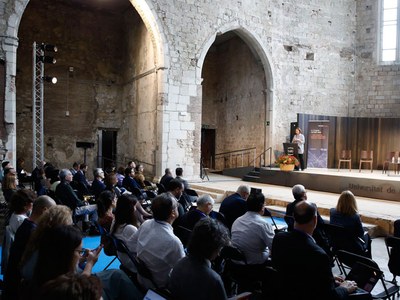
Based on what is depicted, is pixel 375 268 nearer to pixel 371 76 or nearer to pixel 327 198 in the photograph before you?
pixel 327 198

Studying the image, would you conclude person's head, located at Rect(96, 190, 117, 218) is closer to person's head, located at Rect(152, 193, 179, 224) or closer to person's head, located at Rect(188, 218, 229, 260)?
person's head, located at Rect(152, 193, 179, 224)

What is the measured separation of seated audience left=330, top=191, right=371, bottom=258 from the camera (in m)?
3.42

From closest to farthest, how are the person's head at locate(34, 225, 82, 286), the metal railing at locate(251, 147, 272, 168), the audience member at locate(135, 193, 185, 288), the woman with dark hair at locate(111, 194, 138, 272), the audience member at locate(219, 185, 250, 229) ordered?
1. the person's head at locate(34, 225, 82, 286)
2. the audience member at locate(135, 193, 185, 288)
3. the woman with dark hair at locate(111, 194, 138, 272)
4. the audience member at locate(219, 185, 250, 229)
5. the metal railing at locate(251, 147, 272, 168)

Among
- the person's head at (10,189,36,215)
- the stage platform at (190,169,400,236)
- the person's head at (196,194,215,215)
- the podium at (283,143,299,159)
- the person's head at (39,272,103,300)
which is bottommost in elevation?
the stage platform at (190,169,400,236)

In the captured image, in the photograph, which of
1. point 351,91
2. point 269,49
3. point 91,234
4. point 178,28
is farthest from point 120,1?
point 91,234

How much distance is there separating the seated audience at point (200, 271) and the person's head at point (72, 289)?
78 centimetres

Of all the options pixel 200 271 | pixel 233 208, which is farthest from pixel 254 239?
pixel 200 271

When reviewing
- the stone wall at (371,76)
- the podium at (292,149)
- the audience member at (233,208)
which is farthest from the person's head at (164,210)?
the stone wall at (371,76)

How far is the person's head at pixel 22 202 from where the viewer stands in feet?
9.82

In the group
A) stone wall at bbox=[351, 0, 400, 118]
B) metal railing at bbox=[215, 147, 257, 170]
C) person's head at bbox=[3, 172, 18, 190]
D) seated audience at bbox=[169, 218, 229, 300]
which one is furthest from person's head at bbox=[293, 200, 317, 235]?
stone wall at bbox=[351, 0, 400, 118]

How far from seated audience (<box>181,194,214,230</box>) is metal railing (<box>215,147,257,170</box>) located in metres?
10.0

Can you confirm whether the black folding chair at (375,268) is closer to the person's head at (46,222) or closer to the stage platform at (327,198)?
the person's head at (46,222)

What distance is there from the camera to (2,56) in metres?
8.31

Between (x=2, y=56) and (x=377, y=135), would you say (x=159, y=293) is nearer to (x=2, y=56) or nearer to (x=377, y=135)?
(x=2, y=56)
